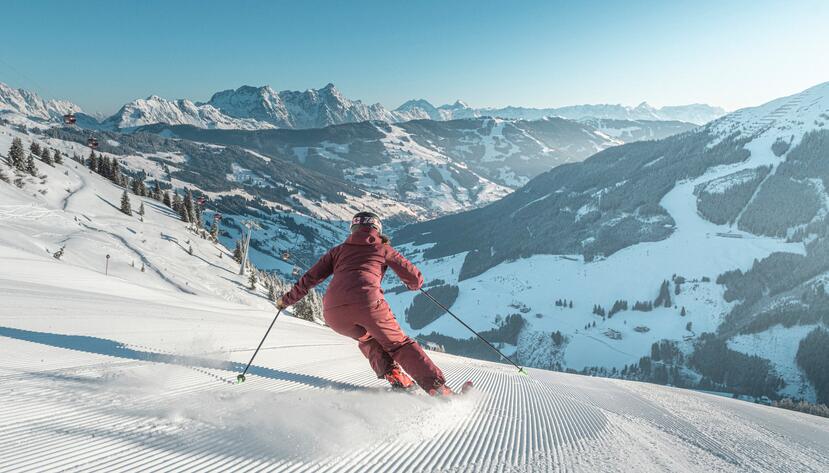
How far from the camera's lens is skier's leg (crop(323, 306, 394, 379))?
5609mm

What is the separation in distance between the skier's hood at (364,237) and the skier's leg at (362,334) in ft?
3.14

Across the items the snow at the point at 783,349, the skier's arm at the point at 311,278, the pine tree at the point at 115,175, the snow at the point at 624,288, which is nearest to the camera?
the skier's arm at the point at 311,278

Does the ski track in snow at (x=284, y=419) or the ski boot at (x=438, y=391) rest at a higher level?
the ski boot at (x=438, y=391)

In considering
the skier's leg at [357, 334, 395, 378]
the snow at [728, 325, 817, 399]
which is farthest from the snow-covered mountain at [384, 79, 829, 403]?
the skier's leg at [357, 334, 395, 378]

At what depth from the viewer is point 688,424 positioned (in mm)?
6316

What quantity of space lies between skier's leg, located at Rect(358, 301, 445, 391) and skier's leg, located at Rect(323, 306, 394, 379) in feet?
0.28

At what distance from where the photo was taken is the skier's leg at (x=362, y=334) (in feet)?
18.4

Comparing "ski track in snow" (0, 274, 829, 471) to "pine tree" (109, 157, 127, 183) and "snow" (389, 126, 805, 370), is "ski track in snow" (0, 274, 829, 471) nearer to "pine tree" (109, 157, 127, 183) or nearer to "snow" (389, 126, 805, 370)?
"pine tree" (109, 157, 127, 183)

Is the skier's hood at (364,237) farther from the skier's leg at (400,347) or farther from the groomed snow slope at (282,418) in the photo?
the groomed snow slope at (282,418)

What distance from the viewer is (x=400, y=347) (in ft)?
18.2

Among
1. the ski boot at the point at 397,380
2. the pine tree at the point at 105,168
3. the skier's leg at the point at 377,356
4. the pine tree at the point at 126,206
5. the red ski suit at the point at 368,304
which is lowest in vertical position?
the ski boot at the point at 397,380

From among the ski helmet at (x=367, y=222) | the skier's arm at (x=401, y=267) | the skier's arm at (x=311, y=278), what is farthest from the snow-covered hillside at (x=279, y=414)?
the ski helmet at (x=367, y=222)

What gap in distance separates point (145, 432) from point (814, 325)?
504 ft

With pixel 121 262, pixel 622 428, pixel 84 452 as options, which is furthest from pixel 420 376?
pixel 121 262
